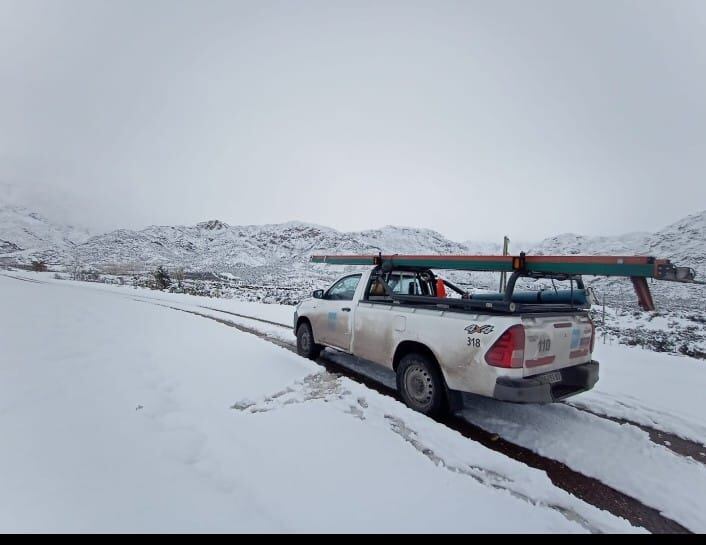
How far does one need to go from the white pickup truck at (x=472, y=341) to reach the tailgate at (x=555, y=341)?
11 mm

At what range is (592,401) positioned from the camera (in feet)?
16.3

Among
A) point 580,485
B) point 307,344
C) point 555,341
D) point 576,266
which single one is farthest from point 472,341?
point 307,344

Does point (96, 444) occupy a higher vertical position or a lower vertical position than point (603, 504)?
higher

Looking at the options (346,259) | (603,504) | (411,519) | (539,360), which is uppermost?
(346,259)

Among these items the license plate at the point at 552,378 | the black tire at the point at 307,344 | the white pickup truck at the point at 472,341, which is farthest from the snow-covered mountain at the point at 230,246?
the license plate at the point at 552,378

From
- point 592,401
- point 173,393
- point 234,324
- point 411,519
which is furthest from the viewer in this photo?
point 234,324

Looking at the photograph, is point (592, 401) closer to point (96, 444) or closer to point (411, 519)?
point (411, 519)

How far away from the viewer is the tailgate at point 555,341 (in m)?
3.56

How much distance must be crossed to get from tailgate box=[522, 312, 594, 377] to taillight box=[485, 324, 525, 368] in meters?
0.08

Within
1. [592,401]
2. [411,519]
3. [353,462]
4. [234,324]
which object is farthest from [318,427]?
[234,324]

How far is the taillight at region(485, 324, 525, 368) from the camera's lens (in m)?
3.43

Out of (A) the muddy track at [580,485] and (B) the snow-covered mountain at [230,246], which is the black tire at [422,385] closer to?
(A) the muddy track at [580,485]

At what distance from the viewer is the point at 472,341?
Answer: 12.0 feet

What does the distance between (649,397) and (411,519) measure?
16.8ft
